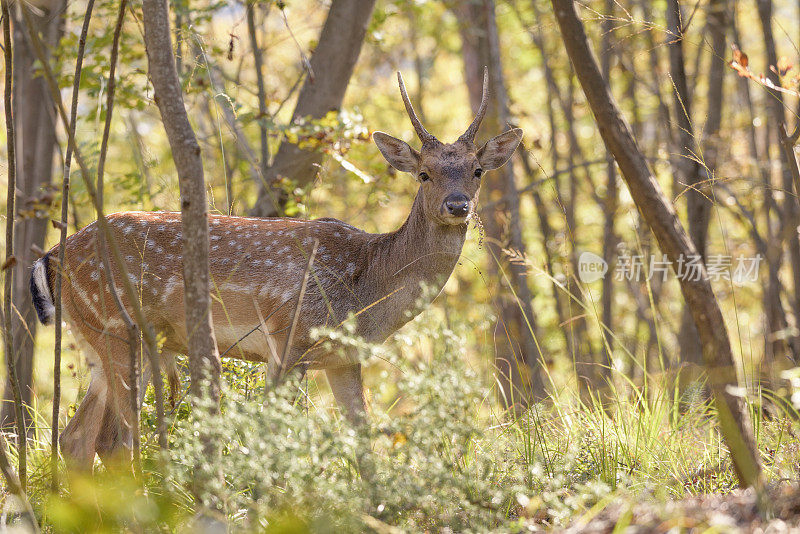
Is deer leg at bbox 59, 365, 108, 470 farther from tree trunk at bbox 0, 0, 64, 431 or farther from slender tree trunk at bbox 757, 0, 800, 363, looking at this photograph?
slender tree trunk at bbox 757, 0, 800, 363

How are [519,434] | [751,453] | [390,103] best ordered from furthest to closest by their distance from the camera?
[390,103], [519,434], [751,453]

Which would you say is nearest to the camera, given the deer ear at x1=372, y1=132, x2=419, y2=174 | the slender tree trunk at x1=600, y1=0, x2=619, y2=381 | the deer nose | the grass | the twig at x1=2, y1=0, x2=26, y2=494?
the grass

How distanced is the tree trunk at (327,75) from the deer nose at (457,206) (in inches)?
80.0

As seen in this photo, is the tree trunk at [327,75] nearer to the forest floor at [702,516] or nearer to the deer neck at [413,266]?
the deer neck at [413,266]

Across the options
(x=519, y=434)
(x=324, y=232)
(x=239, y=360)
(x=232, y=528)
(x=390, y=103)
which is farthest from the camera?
(x=390, y=103)

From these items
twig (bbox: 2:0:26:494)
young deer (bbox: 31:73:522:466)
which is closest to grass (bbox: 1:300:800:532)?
twig (bbox: 2:0:26:494)

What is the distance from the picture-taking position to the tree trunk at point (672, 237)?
3318 mm

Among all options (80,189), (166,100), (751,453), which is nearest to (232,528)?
(166,100)

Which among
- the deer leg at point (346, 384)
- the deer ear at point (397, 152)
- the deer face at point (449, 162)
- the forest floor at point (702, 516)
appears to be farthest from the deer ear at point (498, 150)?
the forest floor at point (702, 516)

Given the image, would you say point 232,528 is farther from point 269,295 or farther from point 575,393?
point 575,393

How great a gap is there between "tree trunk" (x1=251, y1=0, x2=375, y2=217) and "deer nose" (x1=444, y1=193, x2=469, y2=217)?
203cm

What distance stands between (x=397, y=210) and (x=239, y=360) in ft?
40.2

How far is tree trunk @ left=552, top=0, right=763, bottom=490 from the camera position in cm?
332

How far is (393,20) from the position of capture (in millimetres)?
15031
